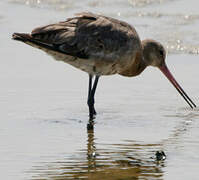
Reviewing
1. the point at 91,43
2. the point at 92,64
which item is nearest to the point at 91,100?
the point at 92,64

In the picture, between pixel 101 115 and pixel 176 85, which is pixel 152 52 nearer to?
pixel 176 85

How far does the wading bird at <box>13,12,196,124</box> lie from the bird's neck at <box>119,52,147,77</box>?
7.3 inches

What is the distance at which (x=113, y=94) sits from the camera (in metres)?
10.5

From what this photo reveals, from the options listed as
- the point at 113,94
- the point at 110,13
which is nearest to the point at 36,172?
the point at 113,94

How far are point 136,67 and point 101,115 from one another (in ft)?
3.33

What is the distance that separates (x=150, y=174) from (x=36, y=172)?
1.11 m

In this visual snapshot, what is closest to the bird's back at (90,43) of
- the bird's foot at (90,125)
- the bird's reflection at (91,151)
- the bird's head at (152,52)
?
the bird's head at (152,52)

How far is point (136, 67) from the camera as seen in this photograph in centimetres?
1034

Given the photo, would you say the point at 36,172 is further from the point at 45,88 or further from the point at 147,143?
the point at 45,88

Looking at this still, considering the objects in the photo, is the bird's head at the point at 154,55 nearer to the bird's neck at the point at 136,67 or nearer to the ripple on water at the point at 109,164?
the bird's neck at the point at 136,67

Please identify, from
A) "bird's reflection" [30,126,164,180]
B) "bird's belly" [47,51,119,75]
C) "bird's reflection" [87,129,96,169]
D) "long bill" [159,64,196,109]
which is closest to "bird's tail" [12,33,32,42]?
"bird's belly" [47,51,119,75]

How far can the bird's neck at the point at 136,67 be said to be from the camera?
10.2 meters

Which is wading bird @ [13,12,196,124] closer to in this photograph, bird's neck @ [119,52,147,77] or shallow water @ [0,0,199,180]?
bird's neck @ [119,52,147,77]

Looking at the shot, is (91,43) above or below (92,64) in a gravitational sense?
above
